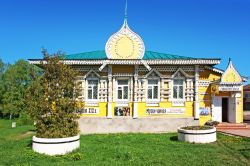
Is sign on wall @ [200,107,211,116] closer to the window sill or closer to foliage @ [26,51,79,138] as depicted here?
the window sill

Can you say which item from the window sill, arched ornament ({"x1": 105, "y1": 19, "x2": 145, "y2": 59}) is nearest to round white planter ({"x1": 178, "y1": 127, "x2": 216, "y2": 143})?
→ the window sill

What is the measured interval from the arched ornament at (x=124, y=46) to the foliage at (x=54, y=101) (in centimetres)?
598

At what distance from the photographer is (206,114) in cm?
1975

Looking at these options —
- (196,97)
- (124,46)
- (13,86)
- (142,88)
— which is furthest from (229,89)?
(13,86)

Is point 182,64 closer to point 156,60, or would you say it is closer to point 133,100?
point 156,60

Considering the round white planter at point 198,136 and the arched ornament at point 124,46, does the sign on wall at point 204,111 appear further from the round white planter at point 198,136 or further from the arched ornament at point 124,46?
the arched ornament at point 124,46

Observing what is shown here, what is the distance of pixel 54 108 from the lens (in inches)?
488

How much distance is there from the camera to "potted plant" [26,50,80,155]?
1176cm

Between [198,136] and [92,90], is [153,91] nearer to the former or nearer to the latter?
[92,90]

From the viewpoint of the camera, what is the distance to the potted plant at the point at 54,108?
11.8 meters

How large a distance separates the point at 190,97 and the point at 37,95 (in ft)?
34.2

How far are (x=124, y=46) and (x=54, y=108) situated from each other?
7720mm


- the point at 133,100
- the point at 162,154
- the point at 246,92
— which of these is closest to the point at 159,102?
the point at 133,100

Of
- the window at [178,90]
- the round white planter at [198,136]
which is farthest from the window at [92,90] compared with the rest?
the round white planter at [198,136]
